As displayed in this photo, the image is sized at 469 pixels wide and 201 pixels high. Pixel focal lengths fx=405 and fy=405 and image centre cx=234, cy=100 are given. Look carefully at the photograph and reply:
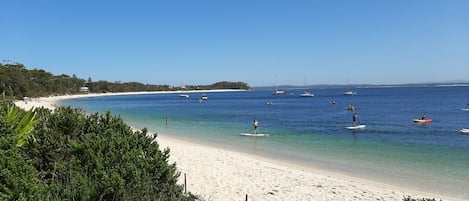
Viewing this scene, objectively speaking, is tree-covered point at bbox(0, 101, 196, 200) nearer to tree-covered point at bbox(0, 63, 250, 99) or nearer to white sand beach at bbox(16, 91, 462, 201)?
white sand beach at bbox(16, 91, 462, 201)

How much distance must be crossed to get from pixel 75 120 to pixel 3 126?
6.73 ft

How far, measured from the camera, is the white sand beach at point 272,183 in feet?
35.6

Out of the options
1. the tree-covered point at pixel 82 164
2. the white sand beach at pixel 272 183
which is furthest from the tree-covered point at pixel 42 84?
the tree-covered point at pixel 82 164

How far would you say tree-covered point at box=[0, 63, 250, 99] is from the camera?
6631 cm

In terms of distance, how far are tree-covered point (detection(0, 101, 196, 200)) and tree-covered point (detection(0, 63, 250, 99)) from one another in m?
11.1

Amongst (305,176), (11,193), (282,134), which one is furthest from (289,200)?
(282,134)

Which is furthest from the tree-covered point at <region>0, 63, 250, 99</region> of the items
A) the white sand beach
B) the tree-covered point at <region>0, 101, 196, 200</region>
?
the tree-covered point at <region>0, 101, 196, 200</region>

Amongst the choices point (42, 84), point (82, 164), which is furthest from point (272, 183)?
point (42, 84)

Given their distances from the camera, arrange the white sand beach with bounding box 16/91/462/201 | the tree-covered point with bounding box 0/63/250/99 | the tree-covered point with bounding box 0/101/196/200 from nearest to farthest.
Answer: the tree-covered point with bounding box 0/101/196/200 → the white sand beach with bounding box 16/91/462/201 → the tree-covered point with bounding box 0/63/250/99

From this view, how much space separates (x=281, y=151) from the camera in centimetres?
2108

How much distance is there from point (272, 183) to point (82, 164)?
26.8 feet

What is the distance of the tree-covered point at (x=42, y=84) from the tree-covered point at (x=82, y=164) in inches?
437

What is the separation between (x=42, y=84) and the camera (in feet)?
341

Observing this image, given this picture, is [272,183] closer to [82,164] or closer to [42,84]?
[82,164]
